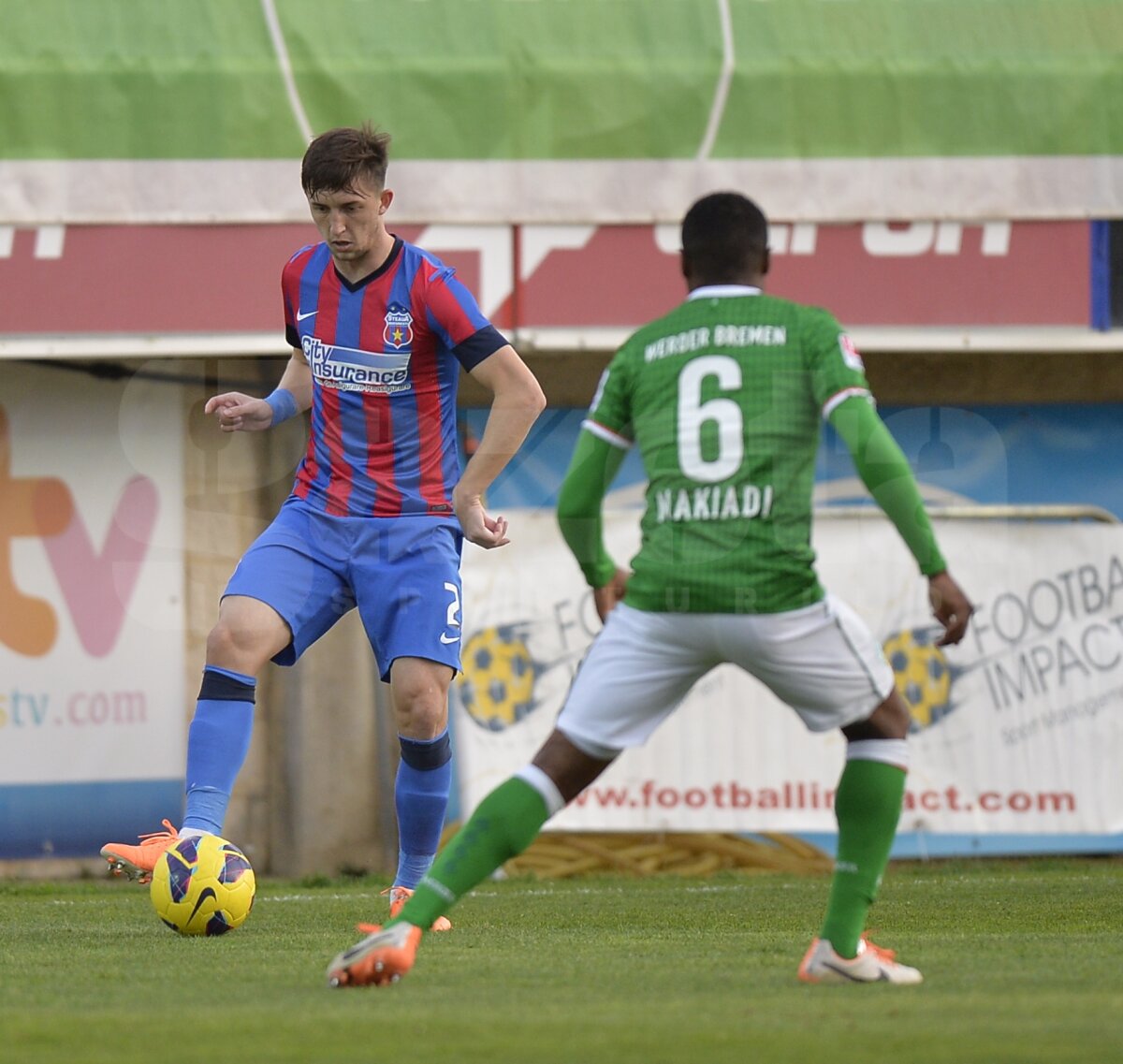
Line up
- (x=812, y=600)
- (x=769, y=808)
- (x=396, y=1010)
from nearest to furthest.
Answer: (x=396, y=1010) → (x=812, y=600) → (x=769, y=808)

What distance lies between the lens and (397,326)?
5.87 metres

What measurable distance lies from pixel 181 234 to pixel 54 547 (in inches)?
71.9

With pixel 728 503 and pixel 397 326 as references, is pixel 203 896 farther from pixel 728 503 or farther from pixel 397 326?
pixel 728 503

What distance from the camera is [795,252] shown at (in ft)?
32.6

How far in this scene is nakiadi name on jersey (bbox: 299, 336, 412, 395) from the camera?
590 centimetres

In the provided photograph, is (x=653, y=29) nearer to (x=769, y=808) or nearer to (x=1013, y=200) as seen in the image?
(x=1013, y=200)

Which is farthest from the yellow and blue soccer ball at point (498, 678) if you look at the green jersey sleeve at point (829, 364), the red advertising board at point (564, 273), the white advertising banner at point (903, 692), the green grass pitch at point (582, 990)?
the green jersey sleeve at point (829, 364)

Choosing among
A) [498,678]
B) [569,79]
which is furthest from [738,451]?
[569,79]

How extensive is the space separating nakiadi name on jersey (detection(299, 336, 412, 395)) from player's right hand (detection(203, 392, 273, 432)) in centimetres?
24

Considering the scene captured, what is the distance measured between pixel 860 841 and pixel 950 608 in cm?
64

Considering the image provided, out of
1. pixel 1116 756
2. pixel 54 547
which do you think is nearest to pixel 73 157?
pixel 54 547

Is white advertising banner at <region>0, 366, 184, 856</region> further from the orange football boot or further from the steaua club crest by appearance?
the steaua club crest

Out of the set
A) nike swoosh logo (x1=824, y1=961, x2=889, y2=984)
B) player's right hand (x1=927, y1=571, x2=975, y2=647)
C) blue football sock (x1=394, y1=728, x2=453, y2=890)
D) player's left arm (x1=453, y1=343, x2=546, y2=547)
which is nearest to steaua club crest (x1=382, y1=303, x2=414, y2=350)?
player's left arm (x1=453, y1=343, x2=546, y2=547)

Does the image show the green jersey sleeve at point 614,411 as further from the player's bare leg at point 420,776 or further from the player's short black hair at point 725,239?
the player's bare leg at point 420,776
